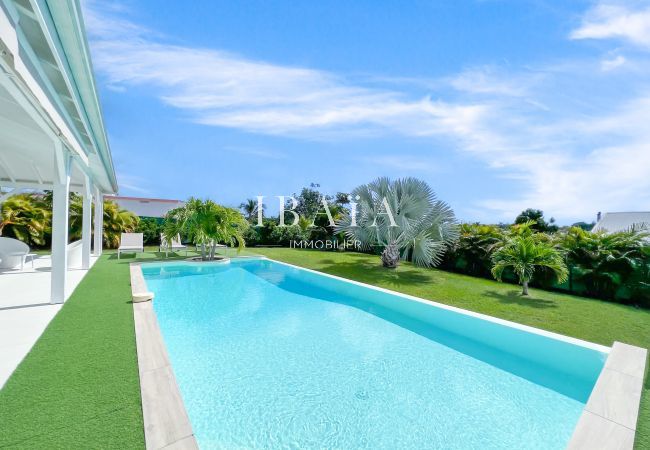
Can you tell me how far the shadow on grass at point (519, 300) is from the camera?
712 centimetres

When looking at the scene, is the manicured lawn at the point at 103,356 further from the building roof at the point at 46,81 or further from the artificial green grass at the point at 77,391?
the building roof at the point at 46,81

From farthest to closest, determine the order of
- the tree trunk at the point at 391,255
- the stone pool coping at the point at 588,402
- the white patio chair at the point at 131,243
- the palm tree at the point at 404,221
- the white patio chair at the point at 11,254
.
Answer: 1. the white patio chair at the point at 131,243
2. the tree trunk at the point at 391,255
3. the palm tree at the point at 404,221
4. the white patio chair at the point at 11,254
5. the stone pool coping at the point at 588,402

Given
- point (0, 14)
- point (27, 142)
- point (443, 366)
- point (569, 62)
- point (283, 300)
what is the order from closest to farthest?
1. point (0, 14)
2. point (443, 366)
3. point (27, 142)
4. point (569, 62)
5. point (283, 300)

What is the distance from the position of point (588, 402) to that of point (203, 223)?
12758 mm

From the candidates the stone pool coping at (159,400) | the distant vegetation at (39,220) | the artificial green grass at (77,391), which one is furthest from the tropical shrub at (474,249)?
the distant vegetation at (39,220)

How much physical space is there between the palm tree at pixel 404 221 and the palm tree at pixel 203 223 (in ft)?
17.4

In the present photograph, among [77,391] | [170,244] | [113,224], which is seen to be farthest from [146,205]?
[77,391]

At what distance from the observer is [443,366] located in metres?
4.55

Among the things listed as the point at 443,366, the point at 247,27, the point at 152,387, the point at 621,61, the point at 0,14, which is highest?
the point at 247,27

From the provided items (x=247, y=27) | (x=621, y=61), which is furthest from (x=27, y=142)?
(x=621, y=61)

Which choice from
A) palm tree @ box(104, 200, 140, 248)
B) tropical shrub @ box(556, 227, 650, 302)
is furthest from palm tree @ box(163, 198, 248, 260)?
tropical shrub @ box(556, 227, 650, 302)

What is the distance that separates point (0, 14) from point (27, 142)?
5.88m

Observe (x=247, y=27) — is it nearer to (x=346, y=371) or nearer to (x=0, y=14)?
(x=0, y=14)

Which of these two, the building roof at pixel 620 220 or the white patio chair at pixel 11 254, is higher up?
the building roof at pixel 620 220
